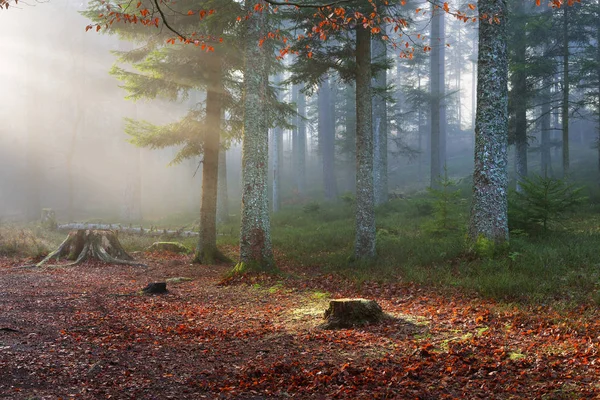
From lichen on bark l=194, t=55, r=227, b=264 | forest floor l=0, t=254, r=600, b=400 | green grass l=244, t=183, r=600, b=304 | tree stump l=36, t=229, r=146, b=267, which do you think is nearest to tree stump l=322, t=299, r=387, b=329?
forest floor l=0, t=254, r=600, b=400

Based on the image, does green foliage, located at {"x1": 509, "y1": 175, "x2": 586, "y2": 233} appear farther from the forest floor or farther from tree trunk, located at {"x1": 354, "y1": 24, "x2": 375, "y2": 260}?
the forest floor

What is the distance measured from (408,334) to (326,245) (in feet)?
29.7

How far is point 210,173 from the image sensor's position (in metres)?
14.7

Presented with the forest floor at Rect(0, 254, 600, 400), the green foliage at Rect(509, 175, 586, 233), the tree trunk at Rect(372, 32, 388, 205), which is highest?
the tree trunk at Rect(372, 32, 388, 205)

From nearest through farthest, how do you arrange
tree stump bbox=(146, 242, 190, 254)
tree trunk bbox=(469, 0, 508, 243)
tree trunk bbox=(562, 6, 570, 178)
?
tree trunk bbox=(469, 0, 508, 243), tree stump bbox=(146, 242, 190, 254), tree trunk bbox=(562, 6, 570, 178)

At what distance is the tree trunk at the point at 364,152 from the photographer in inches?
493

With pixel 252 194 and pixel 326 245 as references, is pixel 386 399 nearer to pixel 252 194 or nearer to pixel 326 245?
pixel 252 194

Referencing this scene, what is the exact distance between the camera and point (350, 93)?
3769 cm

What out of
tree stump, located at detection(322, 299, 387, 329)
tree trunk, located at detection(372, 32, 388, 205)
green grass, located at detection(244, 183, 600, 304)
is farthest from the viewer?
tree trunk, located at detection(372, 32, 388, 205)

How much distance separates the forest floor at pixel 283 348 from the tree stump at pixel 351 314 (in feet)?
0.79

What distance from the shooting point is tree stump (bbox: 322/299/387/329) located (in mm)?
7004

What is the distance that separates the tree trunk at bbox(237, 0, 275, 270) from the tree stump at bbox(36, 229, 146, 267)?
461cm

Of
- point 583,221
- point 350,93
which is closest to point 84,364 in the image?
point 583,221

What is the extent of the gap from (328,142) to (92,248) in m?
25.5
